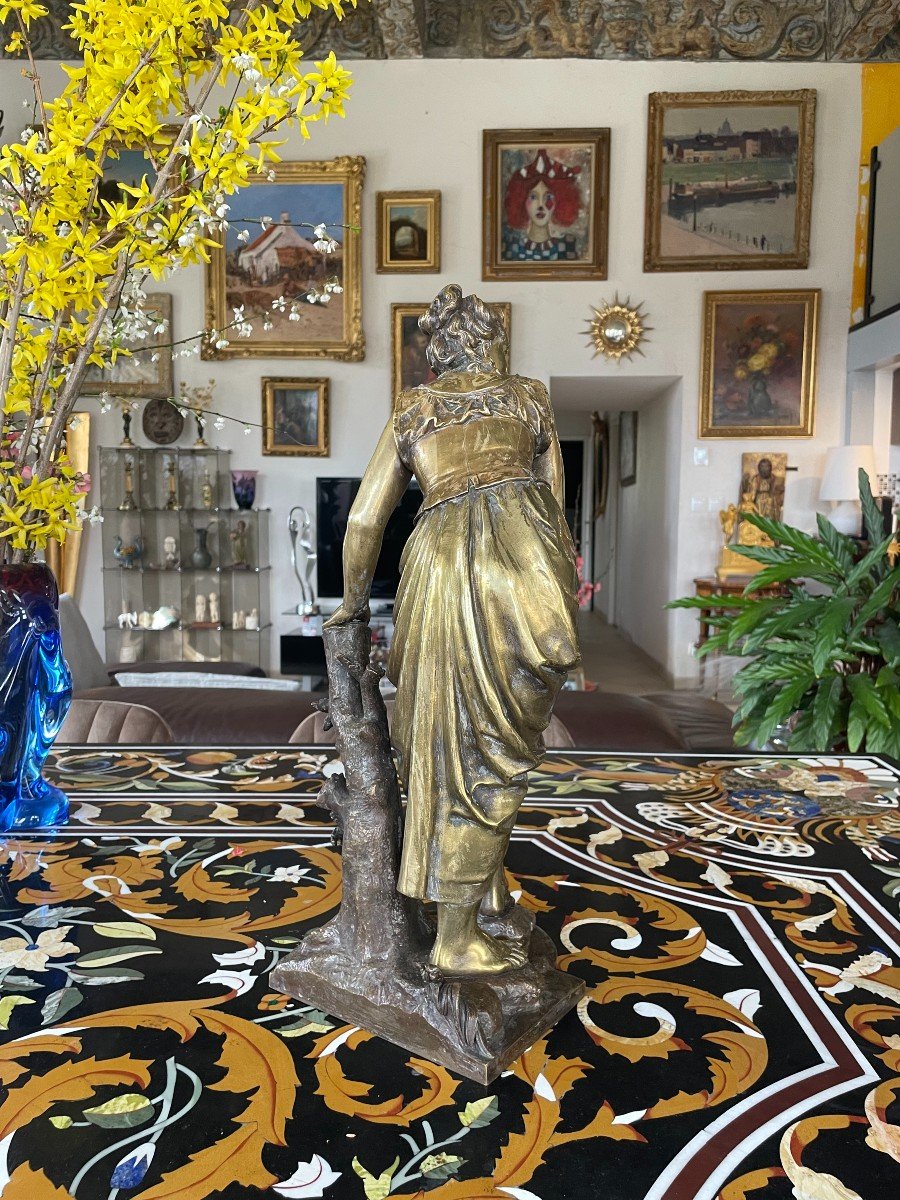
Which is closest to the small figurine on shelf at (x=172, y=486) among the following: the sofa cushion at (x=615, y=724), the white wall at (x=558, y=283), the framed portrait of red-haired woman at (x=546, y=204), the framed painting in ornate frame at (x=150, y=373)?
the white wall at (x=558, y=283)

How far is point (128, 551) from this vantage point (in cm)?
714

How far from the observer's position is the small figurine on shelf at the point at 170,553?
23.6 feet

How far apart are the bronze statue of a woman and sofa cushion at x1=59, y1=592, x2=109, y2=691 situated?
10.6ft

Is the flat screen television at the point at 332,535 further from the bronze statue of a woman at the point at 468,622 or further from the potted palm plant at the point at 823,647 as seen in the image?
the bronze statue of a woman at the point at 468,622

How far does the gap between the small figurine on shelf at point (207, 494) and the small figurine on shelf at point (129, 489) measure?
0.54m

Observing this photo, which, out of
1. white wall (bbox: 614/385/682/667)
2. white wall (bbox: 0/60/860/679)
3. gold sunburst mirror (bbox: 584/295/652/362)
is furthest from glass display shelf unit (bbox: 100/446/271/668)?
white wall (bbox: 614/385/682/667)

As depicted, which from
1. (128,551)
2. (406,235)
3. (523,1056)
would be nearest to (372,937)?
(523,1056)

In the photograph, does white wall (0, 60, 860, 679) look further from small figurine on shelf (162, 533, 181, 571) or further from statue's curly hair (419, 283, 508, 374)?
statue's curly hair (419, 283, 508, 374)

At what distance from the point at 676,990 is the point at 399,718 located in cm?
47

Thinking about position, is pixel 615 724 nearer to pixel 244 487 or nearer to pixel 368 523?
pixel 368 523

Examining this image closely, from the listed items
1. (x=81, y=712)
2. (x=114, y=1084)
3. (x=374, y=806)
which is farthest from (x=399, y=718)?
(x=81, y=712)

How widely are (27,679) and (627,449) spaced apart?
9.22 m

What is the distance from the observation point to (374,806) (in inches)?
41.3

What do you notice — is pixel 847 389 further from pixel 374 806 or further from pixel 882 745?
pixel 374 806
